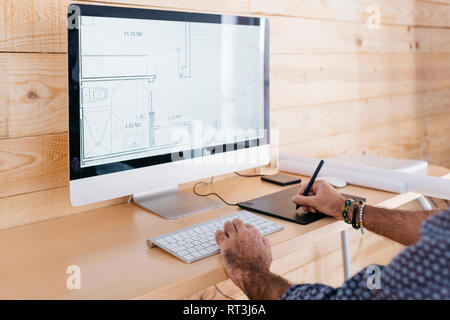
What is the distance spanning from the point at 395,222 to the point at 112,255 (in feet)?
2.15

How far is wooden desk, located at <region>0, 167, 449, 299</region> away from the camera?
81 centimetres

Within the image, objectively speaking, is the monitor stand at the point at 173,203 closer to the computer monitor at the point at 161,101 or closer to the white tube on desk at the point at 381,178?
the computer monitor at the point at 161,101

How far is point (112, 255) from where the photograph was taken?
95cm

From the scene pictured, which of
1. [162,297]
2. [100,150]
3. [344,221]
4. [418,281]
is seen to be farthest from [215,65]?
[418,281]

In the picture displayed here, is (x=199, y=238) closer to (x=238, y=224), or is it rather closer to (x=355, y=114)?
(x=238, y=224)

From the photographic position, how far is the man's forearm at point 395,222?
1095 millimetres

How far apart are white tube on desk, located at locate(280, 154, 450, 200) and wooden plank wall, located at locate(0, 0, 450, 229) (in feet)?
0.81

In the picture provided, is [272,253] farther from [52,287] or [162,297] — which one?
[52,287]

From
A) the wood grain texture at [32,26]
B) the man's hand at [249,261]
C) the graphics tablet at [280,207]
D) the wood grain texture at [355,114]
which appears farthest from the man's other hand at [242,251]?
the wood grain texture at [355,114]

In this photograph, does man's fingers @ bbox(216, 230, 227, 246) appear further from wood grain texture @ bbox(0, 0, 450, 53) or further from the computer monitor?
wood grain texture @ bbox(0, 0, 450, 53)

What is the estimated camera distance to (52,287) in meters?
0.81

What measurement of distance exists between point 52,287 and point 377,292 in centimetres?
54

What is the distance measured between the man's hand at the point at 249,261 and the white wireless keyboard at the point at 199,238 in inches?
1.2

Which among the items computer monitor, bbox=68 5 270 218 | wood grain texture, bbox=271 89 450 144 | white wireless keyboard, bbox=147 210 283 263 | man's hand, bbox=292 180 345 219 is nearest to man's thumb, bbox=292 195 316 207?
man's hand, bbox=292 180 345 219
